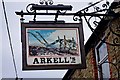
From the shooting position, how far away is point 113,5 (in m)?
7.80

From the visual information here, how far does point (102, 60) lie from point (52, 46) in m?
3.16

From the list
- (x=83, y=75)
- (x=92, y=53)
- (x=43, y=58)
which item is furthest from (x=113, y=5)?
(x=83, y=75)

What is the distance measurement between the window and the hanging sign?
2.42 m

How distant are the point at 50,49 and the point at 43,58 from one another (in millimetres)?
244

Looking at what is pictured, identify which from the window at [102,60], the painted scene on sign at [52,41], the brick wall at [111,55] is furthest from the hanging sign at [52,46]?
the window at [102,60]

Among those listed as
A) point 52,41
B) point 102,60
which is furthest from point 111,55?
point 52,41

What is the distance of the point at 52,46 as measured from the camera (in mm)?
7465

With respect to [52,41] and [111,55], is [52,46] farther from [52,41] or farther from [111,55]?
[111,55]

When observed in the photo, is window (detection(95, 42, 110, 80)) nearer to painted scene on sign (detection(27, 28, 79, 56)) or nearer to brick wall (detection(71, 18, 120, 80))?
brick wall (detection(71, 18, 120, 80))

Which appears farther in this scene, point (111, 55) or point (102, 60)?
point (102, 60)

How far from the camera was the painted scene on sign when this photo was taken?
7395 mm

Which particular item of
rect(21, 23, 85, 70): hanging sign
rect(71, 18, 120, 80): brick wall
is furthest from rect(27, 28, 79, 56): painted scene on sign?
rect(71, 18, 120, 80): brick wall

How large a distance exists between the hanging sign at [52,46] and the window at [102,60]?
7.93ft

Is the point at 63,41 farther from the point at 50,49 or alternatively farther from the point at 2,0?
the point at 2,0
